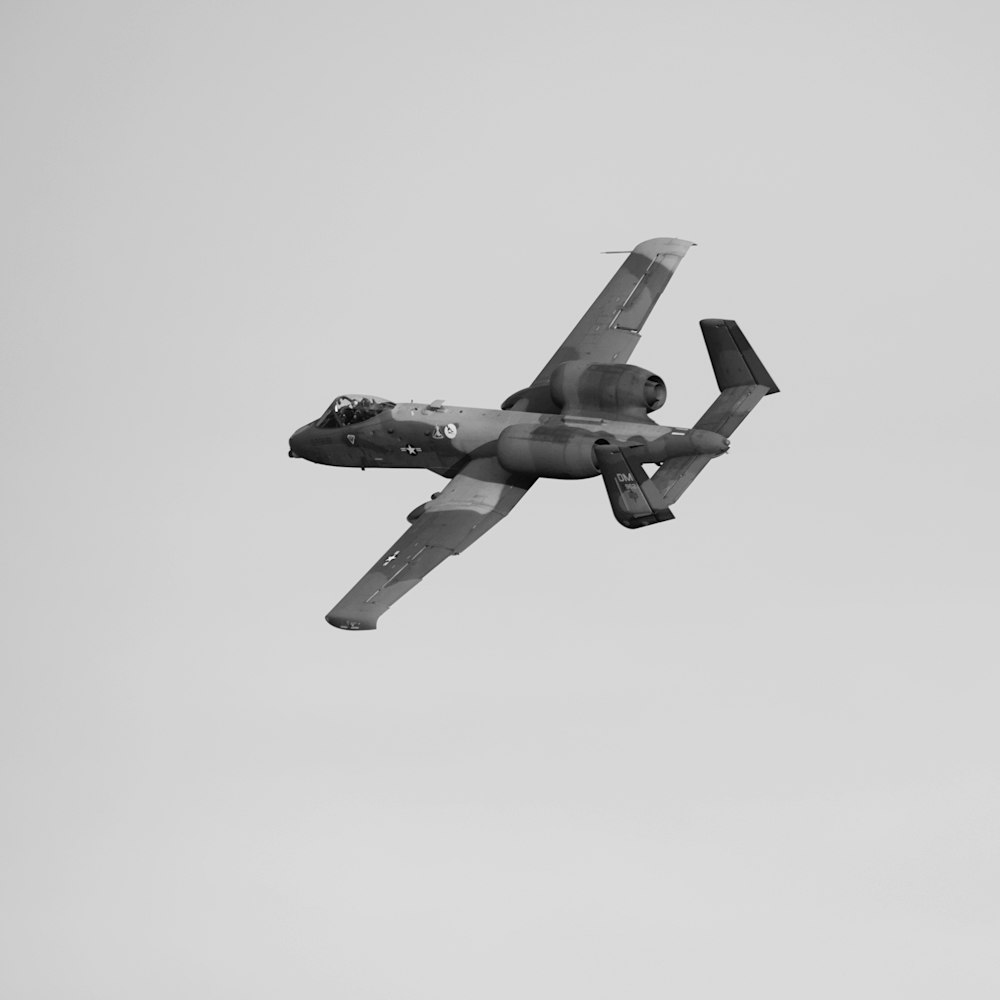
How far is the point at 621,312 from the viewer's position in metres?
49.4

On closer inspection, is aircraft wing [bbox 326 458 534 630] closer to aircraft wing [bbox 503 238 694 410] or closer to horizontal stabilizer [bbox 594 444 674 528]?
aircraft wing [bbox 503 238 694 410]

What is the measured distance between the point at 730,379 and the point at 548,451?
3.96 metres

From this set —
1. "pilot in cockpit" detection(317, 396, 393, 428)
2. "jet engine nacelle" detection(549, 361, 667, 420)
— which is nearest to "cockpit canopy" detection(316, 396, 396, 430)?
"pilot in cockpit" detection(317, 396, 393, 428)

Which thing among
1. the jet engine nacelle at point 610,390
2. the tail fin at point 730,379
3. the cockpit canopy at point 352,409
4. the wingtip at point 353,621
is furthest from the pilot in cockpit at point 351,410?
the tail fin at point 730,379

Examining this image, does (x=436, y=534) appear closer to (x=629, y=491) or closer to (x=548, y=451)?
(x=548, y=451)

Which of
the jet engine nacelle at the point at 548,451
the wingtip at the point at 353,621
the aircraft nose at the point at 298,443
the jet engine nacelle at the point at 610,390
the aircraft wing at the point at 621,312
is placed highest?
the aircraft wing at the point at 621,312

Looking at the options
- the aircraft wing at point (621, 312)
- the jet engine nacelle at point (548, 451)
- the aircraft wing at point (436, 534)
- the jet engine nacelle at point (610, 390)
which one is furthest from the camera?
the aircraft wing at point (621, 312)

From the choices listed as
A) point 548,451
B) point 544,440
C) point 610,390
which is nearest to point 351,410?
point 544,440

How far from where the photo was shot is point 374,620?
42188mm

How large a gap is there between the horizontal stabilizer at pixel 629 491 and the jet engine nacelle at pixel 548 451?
0.93 meters

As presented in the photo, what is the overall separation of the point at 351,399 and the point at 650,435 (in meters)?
7.30

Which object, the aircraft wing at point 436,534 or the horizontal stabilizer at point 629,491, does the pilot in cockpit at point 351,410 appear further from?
the horizontal stabilizer at point 629,491

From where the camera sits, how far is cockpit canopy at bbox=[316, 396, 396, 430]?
4794cm

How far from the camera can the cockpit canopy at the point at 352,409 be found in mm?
47938
